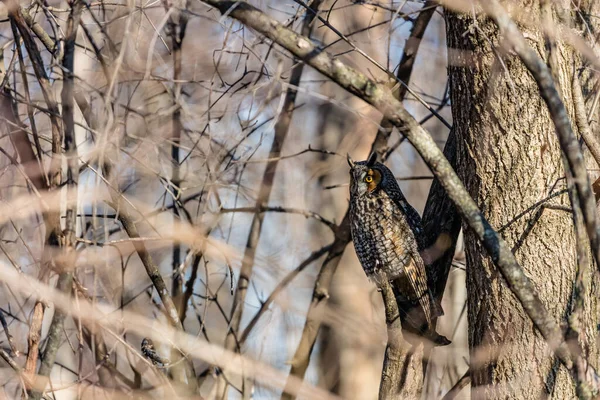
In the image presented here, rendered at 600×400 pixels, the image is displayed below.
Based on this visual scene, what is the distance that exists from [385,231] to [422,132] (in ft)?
5.88

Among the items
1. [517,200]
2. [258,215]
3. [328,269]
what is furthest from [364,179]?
[517,200]

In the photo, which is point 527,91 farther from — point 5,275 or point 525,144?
point 5,275

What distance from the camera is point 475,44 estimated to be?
246 centimetres

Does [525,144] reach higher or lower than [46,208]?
higher

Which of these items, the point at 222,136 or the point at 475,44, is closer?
the point at 475,44

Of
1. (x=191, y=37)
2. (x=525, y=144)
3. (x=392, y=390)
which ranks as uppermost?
(x=191, y=37)

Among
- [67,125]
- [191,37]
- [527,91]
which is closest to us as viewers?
[67,125]

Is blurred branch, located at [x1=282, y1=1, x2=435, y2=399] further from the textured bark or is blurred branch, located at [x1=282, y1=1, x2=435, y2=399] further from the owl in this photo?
the textured bark

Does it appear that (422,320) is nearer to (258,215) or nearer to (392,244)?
(392,244)

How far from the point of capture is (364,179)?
12.2ft

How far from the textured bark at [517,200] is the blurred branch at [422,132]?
1.64 ft

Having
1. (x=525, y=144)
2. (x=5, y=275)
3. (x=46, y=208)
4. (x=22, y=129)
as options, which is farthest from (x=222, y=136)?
(x=5, y=275)

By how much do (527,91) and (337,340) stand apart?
491 cm

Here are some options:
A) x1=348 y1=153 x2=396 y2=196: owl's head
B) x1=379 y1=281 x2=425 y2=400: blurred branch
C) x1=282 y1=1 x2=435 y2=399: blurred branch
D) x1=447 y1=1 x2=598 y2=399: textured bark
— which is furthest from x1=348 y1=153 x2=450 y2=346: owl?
x1=447 y1=1 x2=598 y2=399: textured bark
